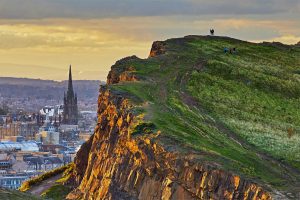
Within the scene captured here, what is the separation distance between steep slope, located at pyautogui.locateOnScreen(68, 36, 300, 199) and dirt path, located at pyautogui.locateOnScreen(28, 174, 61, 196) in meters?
3.80

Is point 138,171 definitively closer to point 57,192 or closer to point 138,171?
point 138,171

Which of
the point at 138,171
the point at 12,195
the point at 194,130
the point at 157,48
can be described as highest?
the point at 157,48

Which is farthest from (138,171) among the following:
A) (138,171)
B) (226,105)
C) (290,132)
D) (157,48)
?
(157,48)

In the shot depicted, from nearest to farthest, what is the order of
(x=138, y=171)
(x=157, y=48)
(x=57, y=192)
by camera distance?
(x=138, y=171) → (x=57, y=192) → (x=157, y=48)

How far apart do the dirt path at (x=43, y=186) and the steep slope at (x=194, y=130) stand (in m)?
3.80

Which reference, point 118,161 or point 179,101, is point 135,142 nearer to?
point 118,161

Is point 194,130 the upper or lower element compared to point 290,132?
upper

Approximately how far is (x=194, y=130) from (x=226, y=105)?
10.7 meters

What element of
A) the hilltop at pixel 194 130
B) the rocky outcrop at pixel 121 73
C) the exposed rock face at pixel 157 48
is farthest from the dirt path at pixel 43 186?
the exposed rock face at pixel 157 48

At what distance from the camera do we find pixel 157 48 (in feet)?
262

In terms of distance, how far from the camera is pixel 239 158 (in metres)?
44.0

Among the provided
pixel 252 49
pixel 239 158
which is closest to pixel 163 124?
pixel 239 158

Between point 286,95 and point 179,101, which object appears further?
point 286,95

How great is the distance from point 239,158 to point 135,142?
17.6 ft
